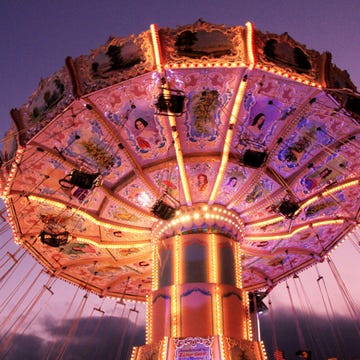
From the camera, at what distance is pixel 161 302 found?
36.8 feet

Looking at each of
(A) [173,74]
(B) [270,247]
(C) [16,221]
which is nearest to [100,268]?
(C) [16,221]

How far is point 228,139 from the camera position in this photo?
423 inches

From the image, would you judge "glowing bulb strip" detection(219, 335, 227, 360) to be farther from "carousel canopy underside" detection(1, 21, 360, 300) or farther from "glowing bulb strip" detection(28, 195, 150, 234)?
"glowing bulb strip" detection(28, 195, 150, 234)

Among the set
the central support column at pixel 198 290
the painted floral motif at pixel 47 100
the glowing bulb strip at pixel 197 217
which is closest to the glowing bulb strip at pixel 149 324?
the central support column at pixel 198 290

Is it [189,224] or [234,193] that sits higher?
[234,193]

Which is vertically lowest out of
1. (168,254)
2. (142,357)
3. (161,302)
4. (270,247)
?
(142,357)

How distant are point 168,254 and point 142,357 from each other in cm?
280

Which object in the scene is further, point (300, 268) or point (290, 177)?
point (300, 268)

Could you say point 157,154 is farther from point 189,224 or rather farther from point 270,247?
point 270,247

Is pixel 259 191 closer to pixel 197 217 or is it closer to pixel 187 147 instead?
pixel 197 217

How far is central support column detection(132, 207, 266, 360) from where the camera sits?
33.2ft

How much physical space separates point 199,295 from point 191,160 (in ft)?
11.7

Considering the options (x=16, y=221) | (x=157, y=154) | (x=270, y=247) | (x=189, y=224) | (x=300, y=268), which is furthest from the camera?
(x=300, y=268)

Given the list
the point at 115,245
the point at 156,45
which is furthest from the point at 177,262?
the point at 156,45
